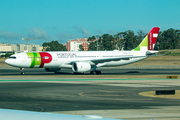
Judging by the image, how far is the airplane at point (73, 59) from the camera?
42781 millimetres

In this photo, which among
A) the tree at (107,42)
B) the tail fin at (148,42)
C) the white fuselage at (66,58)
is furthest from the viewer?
the tree at (107,42)

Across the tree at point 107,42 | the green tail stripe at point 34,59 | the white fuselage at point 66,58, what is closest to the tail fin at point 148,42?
the white fuselage at point 66,58

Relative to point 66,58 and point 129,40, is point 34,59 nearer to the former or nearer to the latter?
point 66,58

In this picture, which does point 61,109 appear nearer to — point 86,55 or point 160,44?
point 86,55

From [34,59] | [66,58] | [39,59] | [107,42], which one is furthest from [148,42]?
[107,42]

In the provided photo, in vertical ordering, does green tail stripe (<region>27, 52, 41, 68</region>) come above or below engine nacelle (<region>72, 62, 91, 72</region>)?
above

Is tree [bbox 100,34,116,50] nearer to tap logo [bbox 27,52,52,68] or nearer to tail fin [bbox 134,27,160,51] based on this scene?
tail fin [bbox 134,27,160,51]

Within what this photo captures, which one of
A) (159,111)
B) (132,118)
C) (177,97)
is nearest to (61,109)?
(132,118)

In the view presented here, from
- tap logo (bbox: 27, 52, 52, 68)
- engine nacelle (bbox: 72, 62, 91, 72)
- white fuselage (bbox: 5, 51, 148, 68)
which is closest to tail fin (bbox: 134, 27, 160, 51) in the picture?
white fuselage (bbox: 5, 51, 148, 68)

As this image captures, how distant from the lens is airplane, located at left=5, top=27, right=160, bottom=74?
1684 inches

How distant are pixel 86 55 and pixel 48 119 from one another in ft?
137

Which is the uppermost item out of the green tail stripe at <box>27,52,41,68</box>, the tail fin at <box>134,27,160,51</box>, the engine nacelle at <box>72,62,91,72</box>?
the tail fin at <box>134,27,160,51</box>

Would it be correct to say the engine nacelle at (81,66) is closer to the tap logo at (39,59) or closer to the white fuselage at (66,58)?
the white fuselage at (66,58)

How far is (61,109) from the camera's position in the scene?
45.9 ft
